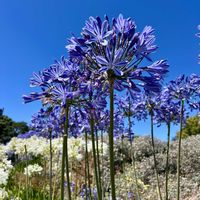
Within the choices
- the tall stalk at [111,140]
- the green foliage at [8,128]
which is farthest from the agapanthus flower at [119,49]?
the green foliage at [8,128]

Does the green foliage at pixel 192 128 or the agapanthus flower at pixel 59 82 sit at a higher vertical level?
the green foliage at pixel 192 128

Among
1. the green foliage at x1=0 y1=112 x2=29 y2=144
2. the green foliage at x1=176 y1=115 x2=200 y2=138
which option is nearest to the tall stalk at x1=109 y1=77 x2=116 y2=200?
the green foliage at x1=176 y1=115 x2=200 y2=138

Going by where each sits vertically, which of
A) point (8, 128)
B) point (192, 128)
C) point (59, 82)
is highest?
point (8, 128)

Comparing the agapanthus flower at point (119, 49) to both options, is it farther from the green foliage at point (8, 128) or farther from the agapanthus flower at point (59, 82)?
the green foliage at point (8, 128)

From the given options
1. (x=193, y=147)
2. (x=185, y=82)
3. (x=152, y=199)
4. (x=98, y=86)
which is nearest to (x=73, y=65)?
(x=98, y=86)

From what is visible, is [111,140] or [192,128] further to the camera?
[192,128]

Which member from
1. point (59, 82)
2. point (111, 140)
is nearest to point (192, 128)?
point (59, 82)

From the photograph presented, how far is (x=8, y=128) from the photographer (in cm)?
4934

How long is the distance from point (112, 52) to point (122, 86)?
0.27m

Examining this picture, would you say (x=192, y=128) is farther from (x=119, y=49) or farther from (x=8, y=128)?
(x=119, y=49)

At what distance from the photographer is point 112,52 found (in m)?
2.97

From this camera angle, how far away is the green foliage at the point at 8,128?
46537mm

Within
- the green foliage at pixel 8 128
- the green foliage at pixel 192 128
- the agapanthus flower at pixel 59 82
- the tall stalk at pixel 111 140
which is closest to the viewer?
the tall stalk at pixel 111 140

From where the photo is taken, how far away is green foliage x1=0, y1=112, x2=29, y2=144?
46537mm
